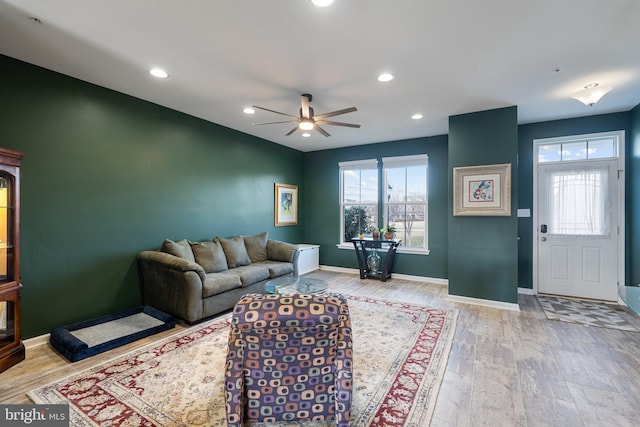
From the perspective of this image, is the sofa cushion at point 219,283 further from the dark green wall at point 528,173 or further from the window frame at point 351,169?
the dark green wall at point 528,173

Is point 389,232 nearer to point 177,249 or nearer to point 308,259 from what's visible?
point 308,259

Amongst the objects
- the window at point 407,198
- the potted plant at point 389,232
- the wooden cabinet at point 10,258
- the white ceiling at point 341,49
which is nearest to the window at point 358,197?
the window at point 407,198

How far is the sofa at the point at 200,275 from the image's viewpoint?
10.7 ft

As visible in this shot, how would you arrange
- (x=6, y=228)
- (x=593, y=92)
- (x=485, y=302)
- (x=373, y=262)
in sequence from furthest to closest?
(x=373, y=262), (x=485, y=302), (x=593, y=92), (x=6, y=228)

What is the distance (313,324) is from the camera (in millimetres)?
1496

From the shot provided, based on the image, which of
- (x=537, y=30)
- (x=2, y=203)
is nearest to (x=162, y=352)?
(x=2, y=203)

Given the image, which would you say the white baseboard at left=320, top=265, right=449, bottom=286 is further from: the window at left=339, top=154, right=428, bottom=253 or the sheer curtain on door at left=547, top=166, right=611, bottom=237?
the sheer curtain on door at left=547, top=166, right=611, bottom=237

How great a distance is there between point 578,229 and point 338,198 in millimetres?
4133

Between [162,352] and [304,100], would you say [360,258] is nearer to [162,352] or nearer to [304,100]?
[304,100]

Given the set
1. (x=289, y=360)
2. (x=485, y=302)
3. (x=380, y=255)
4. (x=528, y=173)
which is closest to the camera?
(x=289, y=360)

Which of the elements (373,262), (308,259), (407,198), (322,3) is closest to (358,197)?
(407,198)

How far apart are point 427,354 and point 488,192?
2532mm

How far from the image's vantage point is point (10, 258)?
2.47 meters

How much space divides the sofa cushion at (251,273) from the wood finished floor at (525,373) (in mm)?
938
